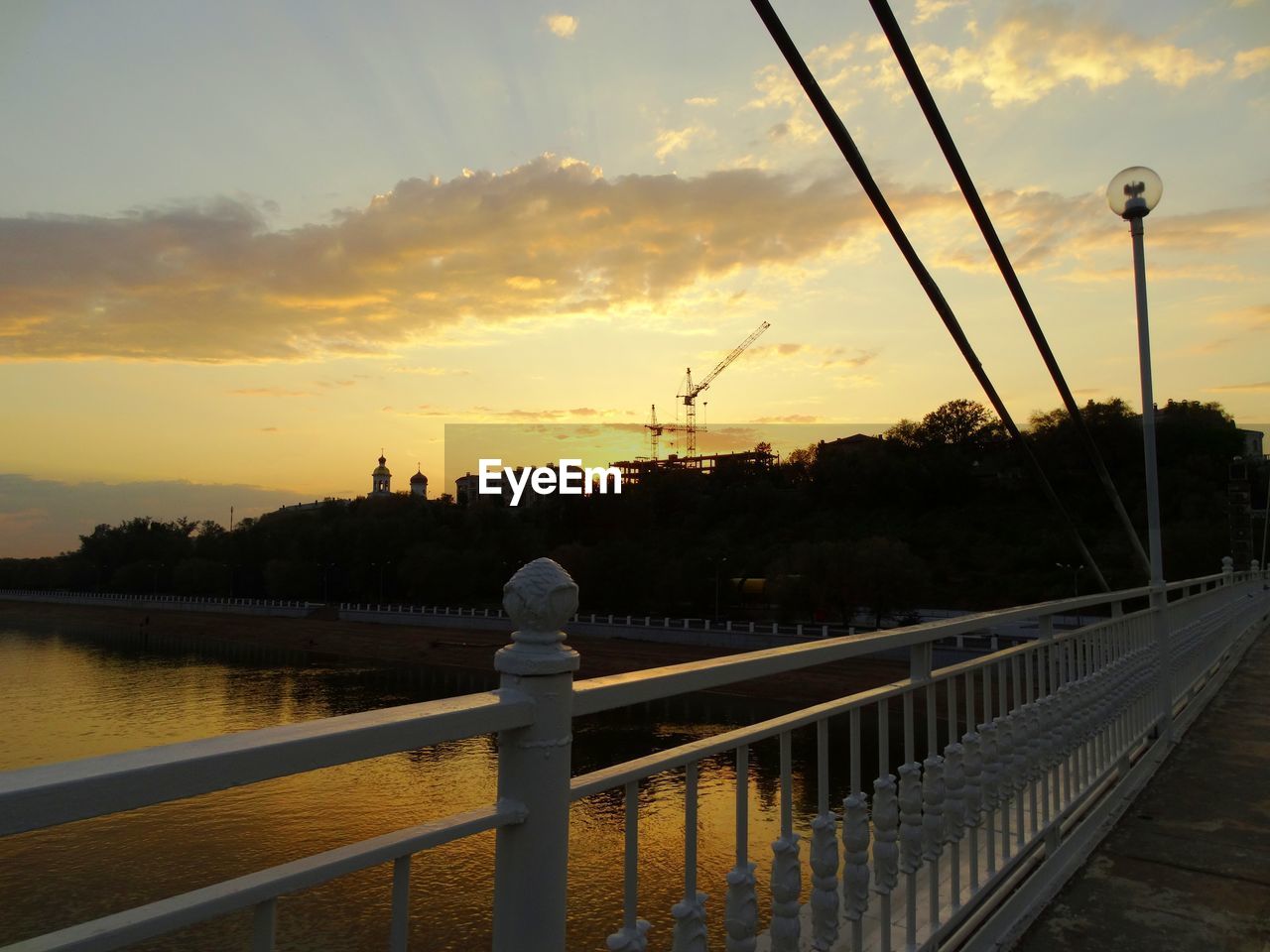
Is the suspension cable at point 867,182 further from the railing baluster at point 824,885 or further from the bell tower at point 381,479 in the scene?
the bell tower at point 381,479

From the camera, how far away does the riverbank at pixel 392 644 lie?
3328cm

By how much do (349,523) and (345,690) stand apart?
42.2m

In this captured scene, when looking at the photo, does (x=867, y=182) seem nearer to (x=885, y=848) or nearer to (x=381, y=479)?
(x=885, y=848)

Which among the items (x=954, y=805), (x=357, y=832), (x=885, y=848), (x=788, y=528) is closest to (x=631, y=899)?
(x=885, y=848)

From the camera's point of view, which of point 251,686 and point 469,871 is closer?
point 469,871

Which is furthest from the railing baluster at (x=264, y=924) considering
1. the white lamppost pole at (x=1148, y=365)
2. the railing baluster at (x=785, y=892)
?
the white lamppost pole at (x=1148, y=365)

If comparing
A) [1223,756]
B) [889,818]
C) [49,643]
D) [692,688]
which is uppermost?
[692,688]

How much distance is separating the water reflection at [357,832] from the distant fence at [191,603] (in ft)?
114

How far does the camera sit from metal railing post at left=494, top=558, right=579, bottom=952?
128 centimetres

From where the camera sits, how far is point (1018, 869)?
10.2 ft

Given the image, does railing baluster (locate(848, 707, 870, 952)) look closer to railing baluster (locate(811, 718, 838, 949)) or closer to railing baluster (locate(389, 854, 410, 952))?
→ railing baluster (locate(811, 718, 838, 949))

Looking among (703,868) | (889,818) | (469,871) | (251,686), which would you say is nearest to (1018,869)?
(889,818)

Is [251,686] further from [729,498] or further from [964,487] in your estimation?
[964,487]

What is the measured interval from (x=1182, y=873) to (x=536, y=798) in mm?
3440
